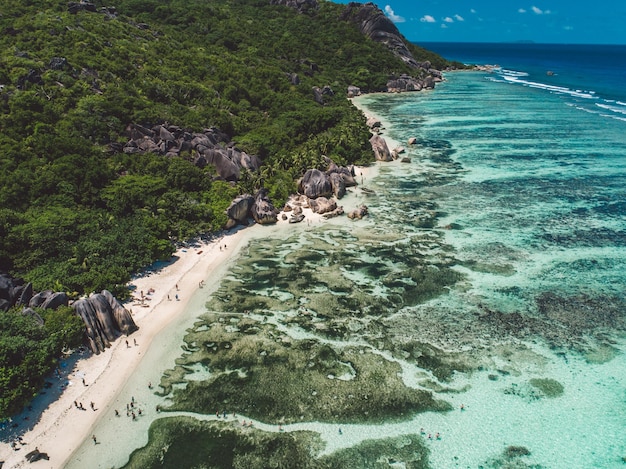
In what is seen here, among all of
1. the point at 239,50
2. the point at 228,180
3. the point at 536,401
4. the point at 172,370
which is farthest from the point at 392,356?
the point at 239,50

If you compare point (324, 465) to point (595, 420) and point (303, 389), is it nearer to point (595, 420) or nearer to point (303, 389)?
point (303, 389)

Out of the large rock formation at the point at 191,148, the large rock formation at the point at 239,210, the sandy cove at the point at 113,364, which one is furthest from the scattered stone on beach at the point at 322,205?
the large rock formation at the point at 191,148

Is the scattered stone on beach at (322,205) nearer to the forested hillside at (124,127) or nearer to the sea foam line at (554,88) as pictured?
the forested hillside at (124,127)

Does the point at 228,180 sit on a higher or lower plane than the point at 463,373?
higher

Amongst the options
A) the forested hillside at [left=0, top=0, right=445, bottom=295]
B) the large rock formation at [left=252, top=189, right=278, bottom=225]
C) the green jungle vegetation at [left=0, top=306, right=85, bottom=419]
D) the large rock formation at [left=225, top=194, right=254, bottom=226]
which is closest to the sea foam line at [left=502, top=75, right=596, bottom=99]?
the forested hillside at [left=0, top=0, right=445, bottom=295]

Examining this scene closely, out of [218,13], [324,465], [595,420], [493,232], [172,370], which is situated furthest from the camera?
[218,13]

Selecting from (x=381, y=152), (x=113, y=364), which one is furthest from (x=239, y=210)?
(x=381, y=152)

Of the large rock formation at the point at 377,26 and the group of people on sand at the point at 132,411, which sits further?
the large rock formation at the point at 377,26
